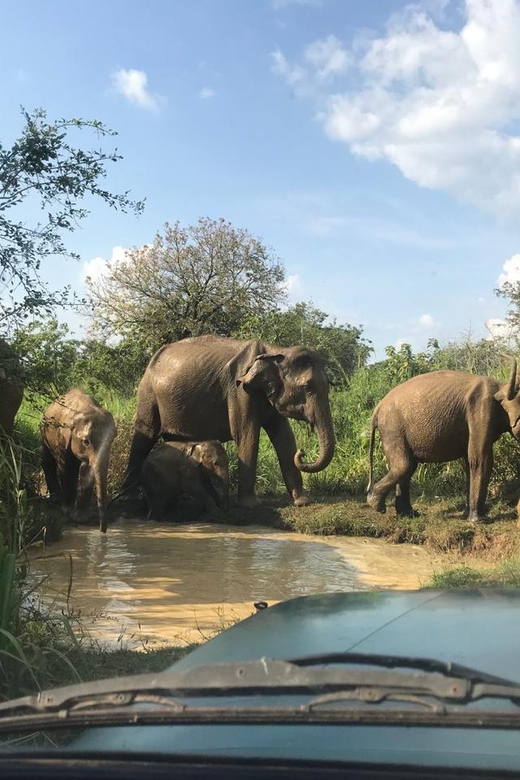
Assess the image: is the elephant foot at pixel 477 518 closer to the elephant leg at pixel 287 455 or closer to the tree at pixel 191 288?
the elephant leg at pixel 287 455

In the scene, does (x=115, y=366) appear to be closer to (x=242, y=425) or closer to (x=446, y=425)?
(x=242, y=425)

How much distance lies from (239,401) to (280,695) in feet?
36.5

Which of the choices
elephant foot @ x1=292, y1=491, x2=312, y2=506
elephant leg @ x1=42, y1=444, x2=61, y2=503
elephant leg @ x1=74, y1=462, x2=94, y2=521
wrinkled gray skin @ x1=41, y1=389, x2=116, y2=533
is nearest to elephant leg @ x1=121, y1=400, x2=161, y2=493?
elephant leg @ x1=42, y1=444, x2=61, y2=503

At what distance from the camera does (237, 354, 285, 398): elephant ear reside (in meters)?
12.4

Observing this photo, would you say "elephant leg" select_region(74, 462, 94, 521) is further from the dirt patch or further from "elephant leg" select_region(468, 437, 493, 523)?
"elephant leg" select_region(468, 437, 493, 523)

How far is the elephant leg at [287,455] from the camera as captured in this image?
41.1 ft

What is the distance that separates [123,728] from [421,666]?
0.61 metres

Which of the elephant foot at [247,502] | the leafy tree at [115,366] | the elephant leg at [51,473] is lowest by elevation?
the elephant foot at [247,502]

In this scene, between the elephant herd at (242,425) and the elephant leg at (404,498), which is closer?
the elephant herd at (242,425)

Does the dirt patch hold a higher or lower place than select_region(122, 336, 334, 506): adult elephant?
lower

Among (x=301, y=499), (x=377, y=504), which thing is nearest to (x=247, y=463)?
(x=301, y=499)

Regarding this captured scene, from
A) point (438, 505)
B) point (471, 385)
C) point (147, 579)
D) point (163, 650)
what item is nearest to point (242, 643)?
point (163, 650)

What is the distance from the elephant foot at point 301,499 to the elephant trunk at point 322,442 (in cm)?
61

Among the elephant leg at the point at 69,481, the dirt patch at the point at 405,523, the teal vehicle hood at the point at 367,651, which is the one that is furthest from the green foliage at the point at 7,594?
the elephant leg at the point at 69,481
